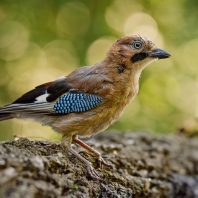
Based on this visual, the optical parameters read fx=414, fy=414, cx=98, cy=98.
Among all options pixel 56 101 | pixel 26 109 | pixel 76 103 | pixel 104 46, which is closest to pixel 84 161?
pixel 76 103

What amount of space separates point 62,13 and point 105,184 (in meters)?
7.74

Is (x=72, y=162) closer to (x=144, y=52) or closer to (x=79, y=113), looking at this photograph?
(x=79, y=113)

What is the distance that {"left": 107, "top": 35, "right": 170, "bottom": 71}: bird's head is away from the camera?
5.23 m

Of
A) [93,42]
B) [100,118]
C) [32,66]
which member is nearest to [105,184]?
[100,118]

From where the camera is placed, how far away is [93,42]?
36.5 ft

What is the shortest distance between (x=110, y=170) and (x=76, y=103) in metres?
0.89

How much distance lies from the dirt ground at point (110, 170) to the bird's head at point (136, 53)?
122 cm

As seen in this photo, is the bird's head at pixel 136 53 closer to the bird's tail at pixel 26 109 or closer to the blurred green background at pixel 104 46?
the bird's tail at pixel 26 109

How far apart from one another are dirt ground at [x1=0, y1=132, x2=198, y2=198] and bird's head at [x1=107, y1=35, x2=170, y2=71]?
1.22 meters

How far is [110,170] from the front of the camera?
4.85m

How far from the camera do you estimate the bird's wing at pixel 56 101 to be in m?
4.92

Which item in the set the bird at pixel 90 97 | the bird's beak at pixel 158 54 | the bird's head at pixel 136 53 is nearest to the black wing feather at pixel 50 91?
the bird at pixel 90 97

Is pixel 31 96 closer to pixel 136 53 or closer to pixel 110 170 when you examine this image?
pixel 110 170

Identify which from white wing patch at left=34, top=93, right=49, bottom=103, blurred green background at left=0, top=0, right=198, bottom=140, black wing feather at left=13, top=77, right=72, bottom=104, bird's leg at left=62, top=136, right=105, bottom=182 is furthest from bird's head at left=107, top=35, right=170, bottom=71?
blurred green background at left=0, top=0, right=198, bottom=140
